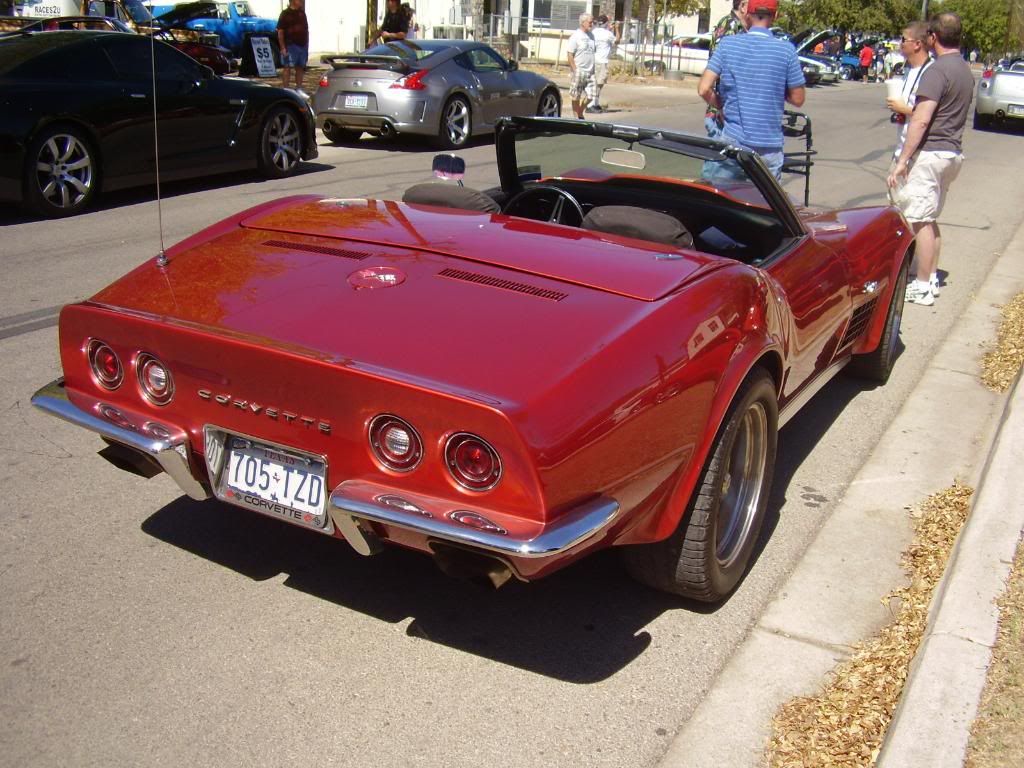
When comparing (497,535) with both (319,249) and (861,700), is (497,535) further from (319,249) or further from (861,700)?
(319,249)

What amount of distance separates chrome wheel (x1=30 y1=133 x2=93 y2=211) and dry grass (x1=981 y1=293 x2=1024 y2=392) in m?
7.11

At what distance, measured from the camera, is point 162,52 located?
10.2 meters

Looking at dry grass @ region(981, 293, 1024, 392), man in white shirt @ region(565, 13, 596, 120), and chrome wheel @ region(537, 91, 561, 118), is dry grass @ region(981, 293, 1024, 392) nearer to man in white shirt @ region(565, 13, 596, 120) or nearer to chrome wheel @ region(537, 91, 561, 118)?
chrome wheel @ region(537, 91, 561, 118)

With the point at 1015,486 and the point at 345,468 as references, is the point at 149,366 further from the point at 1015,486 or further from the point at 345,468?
the point at 1015,486

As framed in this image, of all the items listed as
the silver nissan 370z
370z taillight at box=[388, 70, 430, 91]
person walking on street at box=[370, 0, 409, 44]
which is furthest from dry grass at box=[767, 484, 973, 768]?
person walking on street at box=[370, 0, 409, 44]

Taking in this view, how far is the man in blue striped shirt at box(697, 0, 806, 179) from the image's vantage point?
21.9 feet

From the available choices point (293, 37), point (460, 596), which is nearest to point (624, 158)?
point (460, 596)

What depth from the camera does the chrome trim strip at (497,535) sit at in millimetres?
2582

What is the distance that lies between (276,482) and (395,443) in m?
0.43

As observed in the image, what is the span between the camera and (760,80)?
670cm

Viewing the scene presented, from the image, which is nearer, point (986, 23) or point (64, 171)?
point (64, 171)

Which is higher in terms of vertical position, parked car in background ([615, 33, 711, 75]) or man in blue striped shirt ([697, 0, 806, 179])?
man in blue striped shirt ([697, 0, 806, 179])

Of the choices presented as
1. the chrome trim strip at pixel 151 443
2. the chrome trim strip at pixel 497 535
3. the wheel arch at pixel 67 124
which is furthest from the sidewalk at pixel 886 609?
the wheel arch at pixel 67 124

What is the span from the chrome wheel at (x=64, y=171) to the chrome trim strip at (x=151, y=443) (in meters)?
6.22
